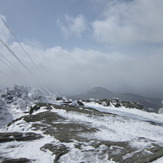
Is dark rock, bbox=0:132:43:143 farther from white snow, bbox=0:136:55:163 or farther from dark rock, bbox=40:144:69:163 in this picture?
dark rock, bbox=40:144:69:163

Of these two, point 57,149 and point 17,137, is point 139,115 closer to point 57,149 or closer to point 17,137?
point 57,149

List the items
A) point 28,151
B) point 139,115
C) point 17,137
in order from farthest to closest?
point 139,115, point 17,137, point 28,151

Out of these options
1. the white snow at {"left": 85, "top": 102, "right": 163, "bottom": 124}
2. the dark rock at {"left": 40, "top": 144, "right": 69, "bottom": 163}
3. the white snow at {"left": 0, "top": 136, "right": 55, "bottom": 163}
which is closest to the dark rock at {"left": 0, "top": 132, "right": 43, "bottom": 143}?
the white snow at {"left": 0, "top": 136, "right": 55, "bottom": 163}

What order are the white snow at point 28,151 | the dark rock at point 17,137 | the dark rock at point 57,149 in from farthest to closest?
the dark rock at point 17,137 < the dark rock at point 57,149 < the white snow at point 28,151

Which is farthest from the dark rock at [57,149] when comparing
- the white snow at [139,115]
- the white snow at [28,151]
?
the white snow at [139,115]

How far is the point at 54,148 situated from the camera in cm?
1193

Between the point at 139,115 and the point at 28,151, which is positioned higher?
the point at 139,115

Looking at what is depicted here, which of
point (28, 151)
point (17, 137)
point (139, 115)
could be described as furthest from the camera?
point (139, 115)

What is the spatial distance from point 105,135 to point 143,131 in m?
7.86

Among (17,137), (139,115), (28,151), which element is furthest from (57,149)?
(139,115)

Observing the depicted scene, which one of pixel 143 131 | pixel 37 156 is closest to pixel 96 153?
pixel 37 156

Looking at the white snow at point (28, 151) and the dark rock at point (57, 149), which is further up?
the dark rock at point (57, 149)

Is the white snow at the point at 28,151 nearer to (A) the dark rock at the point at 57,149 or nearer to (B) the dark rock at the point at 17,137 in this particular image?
(A) the dark rock at the point at 57,149

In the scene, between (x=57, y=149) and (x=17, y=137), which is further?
(x=17, y=137)
